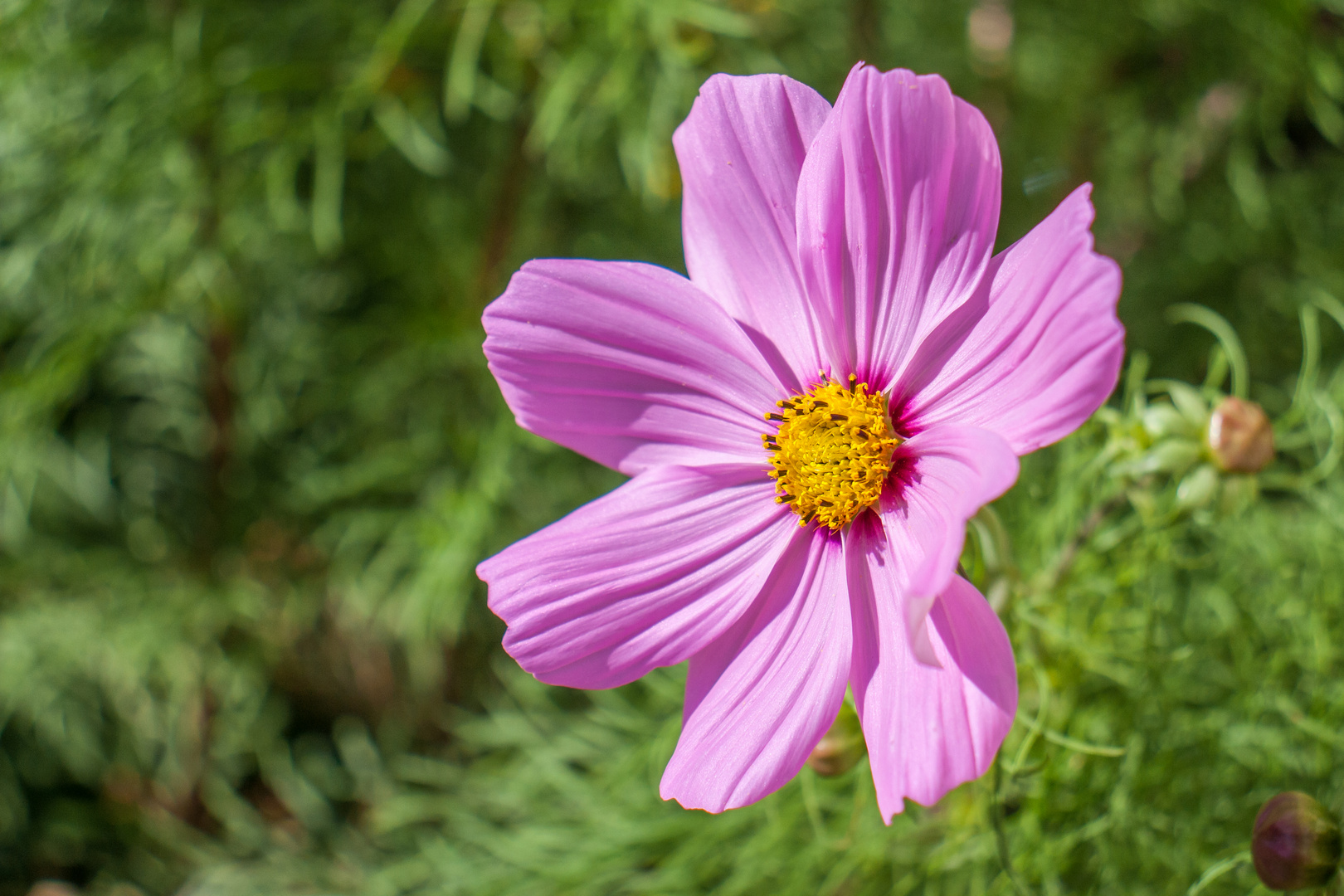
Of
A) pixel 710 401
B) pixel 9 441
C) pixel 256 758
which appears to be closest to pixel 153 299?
pixel 9 441

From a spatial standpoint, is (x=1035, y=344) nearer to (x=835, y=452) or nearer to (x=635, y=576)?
(x=835, y=452)

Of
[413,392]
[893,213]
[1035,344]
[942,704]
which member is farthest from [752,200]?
[413,392]

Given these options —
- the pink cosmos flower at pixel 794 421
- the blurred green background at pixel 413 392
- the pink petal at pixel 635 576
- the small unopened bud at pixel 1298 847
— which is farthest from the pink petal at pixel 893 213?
the blurred green background at pixel 413 392

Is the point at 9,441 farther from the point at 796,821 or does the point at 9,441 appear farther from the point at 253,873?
the point at 796,821

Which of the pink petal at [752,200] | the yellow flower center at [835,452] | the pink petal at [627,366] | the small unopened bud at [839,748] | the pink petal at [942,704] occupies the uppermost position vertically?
the pink petal at [752,200]

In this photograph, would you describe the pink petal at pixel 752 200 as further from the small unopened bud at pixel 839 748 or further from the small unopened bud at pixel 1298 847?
the small unopened bud at pixel 1298 847

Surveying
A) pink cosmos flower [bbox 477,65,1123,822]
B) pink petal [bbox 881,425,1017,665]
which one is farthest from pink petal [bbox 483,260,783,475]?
pink petal [bbox 881,425,1017,665]
